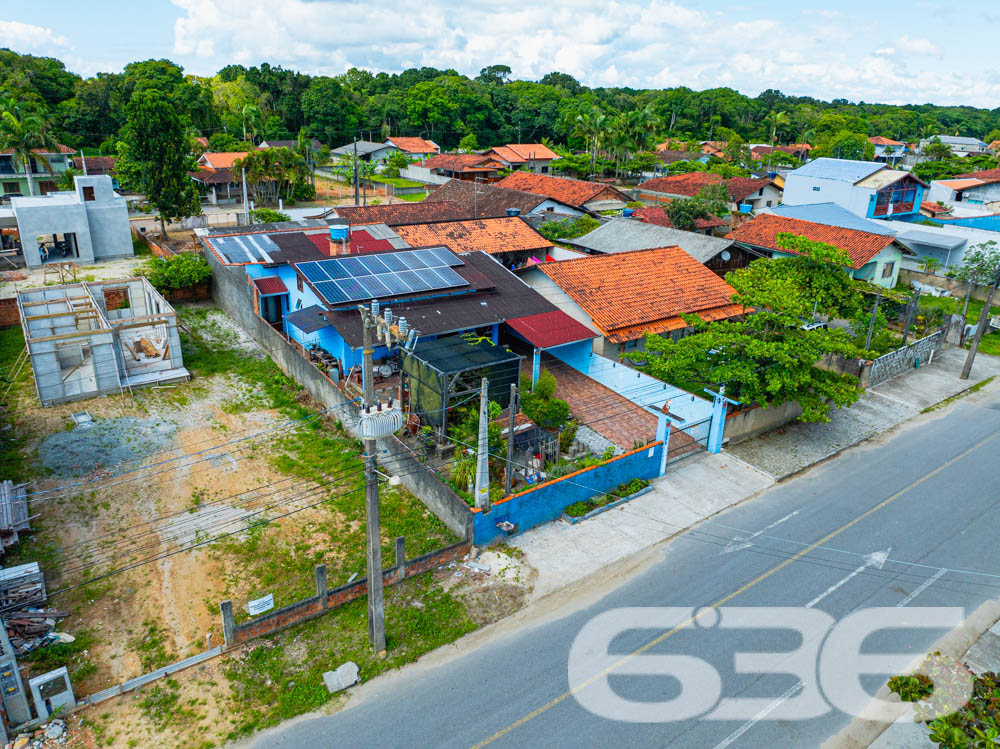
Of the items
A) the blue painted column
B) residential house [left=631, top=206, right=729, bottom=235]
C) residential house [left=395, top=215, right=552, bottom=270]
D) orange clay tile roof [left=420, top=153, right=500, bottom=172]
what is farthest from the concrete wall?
orange clay tile roof [left=420, top=153, right=500, bottom=172]

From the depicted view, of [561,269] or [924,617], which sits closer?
[924,617]

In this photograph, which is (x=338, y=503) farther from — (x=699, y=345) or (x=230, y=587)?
(x=699, y=345)

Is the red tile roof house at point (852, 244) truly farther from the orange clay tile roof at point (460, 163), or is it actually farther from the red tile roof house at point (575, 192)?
the orange clay tile roof at point (460, 163)

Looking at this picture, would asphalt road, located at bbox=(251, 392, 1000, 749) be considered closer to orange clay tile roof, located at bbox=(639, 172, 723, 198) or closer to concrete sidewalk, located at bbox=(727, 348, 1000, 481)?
concrete sidewalk, located at bbox=(727, 348, 1000, 481)

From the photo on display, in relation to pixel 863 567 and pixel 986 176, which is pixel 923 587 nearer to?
pixel 863 567

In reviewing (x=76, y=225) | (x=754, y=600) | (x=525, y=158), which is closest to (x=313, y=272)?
(x=754, y=600)

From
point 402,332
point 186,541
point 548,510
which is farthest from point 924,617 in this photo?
point 186,541
